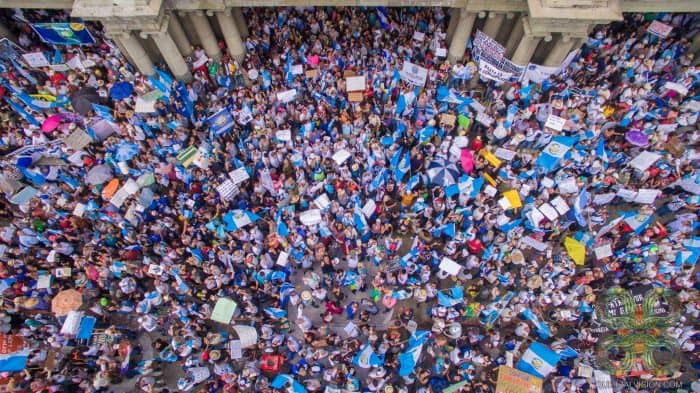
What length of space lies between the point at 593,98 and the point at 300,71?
14.3 meters

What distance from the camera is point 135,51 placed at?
21.5m

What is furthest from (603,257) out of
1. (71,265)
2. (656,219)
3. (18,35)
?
(18,35)

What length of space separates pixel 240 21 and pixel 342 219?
13.1 metres

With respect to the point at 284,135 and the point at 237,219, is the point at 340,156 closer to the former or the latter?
the point at 284,135

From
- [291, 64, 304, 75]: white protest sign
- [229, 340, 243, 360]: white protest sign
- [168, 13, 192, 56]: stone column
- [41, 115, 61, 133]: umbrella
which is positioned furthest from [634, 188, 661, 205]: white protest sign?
[41, 115, 61, 133]: umbrella

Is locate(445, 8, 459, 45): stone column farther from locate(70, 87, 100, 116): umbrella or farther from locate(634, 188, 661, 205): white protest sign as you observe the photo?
locate(70, 87, 100, 116): umbrella

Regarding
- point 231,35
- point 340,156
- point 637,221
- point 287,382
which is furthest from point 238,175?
point 637,221

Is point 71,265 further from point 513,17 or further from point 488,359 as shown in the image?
point 513,17

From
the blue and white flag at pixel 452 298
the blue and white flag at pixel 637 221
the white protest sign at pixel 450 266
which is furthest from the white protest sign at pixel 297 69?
the blue and white flag at pixel 637 221

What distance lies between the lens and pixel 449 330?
16.7 metres

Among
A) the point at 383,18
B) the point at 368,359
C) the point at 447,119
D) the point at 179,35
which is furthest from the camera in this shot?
the point at 383,18

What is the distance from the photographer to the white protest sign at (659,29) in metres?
21.9

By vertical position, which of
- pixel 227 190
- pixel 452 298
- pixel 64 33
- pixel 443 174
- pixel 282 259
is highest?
pixel 64 33

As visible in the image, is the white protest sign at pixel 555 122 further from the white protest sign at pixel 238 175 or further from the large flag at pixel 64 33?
the large flag at pixel 64 33
